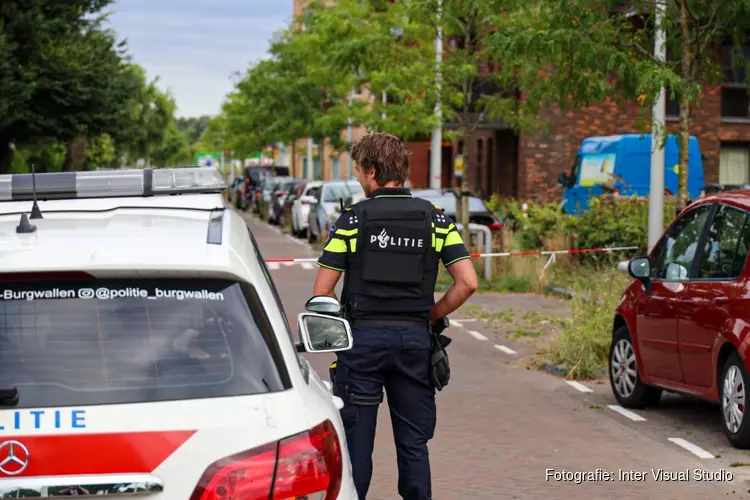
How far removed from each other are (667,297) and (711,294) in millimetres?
688

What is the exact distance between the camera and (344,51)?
23.2 m

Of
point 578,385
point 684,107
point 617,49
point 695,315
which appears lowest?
point 578,385

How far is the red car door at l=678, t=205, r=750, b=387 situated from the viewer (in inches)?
338

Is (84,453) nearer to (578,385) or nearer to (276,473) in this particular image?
(276,473)

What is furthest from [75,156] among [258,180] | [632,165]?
[632,165]

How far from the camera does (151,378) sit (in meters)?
3.51

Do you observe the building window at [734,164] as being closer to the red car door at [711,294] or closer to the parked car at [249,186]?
the parked car at [249,186]

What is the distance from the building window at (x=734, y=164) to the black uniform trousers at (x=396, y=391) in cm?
3502

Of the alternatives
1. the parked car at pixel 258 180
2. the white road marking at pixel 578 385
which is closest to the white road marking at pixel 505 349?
the white road marking at pixel 578 385

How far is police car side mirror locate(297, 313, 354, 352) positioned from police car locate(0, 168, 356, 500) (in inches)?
31.4

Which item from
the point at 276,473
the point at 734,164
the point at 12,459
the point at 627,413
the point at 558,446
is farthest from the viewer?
the point at 734,164

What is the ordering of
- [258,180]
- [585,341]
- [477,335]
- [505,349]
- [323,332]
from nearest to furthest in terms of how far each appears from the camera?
[323,332]
[585,341]
[505,349]
[477,335]
[258,180]

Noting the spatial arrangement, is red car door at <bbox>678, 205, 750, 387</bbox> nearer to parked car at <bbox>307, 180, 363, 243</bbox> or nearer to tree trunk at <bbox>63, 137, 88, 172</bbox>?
parked car at <bbox>307, 180, 363, 243</bbox>

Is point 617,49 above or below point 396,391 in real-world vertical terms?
above
